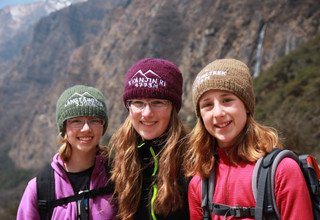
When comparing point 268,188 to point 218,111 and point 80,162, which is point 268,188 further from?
point 80,162

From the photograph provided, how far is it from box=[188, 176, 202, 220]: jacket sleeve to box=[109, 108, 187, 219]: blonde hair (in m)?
0.23

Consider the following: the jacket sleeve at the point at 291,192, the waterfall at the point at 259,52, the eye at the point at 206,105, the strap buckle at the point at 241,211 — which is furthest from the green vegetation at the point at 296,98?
the waterfall at the point at 259,52

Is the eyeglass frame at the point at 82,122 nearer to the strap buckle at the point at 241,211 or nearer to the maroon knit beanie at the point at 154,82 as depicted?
the maroon knit beanie at the point at 154,82

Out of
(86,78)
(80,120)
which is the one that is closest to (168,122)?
(80,120)

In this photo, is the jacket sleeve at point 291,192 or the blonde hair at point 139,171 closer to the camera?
the jacket sleeve at point 291,192

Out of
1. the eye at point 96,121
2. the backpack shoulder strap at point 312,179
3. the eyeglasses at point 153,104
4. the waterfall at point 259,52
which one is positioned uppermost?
the waterfall at point 259,52

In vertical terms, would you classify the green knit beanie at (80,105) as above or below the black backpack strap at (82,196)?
above

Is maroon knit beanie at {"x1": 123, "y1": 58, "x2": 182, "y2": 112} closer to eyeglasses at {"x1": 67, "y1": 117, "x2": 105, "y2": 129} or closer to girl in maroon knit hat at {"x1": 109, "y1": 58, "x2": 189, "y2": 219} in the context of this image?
girl in maroon knit hat at {"x1": 109, "y1": 58, "x2": 189, "y2": 219}

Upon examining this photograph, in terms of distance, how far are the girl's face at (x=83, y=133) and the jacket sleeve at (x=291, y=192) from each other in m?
1.84

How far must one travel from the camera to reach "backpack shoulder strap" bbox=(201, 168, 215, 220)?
325cm

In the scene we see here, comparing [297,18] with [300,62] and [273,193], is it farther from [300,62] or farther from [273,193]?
[273,193]

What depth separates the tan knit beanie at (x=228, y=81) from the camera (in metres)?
3.30

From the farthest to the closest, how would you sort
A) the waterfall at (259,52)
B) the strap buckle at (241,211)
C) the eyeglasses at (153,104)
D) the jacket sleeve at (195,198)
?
the waterfall at (259,52) < the eyeglasses at (153,104) < the jacket sleeve at (195,198) < the strap buckle at (241,211)

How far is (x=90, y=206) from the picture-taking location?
384 cm
